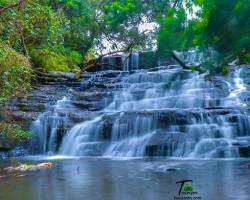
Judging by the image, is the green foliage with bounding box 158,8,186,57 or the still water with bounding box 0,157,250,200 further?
the still water with bounding box 0,157,250,200

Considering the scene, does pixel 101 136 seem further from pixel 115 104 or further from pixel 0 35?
pixel 0 35

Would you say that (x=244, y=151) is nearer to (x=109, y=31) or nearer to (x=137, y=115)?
(x=137, y=115)

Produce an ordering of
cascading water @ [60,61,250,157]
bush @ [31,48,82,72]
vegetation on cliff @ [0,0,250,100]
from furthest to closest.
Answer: bush @ [31,48,82,72]
cascading water @ [60,61,250,157]
vegetation on cliff @ [0,0,250,100]

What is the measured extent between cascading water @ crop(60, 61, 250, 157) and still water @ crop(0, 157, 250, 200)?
1.66m

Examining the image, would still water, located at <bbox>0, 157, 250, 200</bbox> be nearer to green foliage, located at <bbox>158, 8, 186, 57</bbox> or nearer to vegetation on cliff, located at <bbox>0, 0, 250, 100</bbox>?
vegetation on cliff, located at <bbox>0, 0, 250, 100</bbox>

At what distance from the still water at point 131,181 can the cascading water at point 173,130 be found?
166 centimetres

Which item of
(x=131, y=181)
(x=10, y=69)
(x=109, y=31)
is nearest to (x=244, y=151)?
(x=131, y=181)

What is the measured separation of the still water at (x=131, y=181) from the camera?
7500mm

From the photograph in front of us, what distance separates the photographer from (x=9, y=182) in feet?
29.5

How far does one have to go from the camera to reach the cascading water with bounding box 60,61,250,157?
1403cm

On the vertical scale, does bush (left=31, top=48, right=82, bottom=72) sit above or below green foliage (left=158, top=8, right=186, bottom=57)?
above

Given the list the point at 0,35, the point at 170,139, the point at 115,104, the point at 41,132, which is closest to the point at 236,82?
the point at 115,104

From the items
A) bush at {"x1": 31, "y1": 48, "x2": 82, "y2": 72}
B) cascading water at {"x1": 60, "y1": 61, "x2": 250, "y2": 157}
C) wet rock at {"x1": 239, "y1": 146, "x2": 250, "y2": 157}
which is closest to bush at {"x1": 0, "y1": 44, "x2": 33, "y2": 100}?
cascading water at {"x1": 60, "y1": 61, "x2": 250, "y2": 157}

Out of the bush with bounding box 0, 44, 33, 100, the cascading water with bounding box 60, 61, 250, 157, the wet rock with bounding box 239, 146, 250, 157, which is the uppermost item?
the bush with bounding box 0, 44, 33, 100
